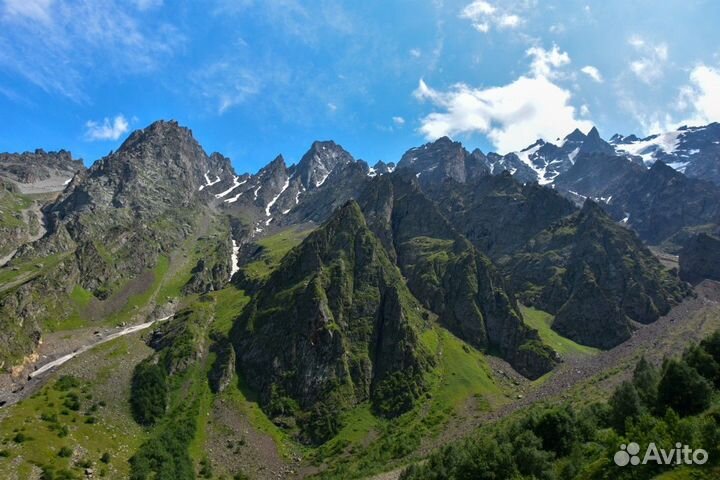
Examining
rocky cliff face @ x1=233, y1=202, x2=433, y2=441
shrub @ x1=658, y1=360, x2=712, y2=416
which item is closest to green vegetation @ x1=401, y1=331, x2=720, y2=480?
shrub @ x1=658, y1=360, x2=712, y2=416

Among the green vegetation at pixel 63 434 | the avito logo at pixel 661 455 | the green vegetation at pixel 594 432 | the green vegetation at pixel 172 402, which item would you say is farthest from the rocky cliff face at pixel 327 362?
the avito logo at pixel 661 455

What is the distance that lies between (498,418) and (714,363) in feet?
267

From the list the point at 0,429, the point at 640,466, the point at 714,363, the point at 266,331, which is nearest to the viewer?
the point at 640,466

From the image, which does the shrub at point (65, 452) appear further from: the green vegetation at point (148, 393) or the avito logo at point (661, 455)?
the avito logo at point (661, 455)

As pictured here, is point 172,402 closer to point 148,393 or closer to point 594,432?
point 148,393

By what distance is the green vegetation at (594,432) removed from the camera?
2046 inches

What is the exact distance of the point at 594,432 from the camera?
260ft

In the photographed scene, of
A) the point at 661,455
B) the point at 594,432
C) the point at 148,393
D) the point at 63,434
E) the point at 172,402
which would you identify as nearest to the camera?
the point at 661,455

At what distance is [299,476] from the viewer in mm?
135500

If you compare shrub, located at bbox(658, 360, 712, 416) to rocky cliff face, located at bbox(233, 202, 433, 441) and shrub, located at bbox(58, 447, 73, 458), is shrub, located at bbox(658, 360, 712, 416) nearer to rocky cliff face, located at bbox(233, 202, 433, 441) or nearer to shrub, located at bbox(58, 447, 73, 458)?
rocky cliff face, located at bbox(233, 202, 433, 441)

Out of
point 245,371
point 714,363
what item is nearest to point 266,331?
point 245,371

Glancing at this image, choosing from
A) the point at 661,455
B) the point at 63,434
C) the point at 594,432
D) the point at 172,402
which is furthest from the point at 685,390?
the point at 172,402

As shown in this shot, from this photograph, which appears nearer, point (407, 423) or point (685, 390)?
point (685, 390)

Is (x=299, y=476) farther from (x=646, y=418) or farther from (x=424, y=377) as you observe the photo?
(x=646, y=418)
